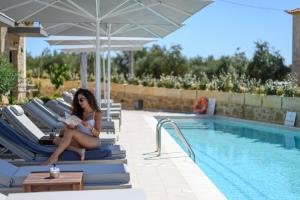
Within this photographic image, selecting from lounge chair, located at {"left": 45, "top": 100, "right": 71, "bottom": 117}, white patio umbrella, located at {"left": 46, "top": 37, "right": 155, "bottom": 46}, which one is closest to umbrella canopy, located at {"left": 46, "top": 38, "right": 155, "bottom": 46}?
white patio umbrella, located at {"left": 46, "top": 37, "right": 155, "bottom": 46}

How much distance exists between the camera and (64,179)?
468cm

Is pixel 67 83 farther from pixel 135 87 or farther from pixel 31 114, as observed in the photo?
pixel 31 114

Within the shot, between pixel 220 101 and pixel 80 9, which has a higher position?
pixel 80 9

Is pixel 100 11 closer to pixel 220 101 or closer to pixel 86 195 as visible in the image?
pixel 86 195

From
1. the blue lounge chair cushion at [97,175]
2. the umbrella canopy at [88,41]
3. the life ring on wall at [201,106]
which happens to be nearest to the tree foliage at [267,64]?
the life ring on wall at [201,106]

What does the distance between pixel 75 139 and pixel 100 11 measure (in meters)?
3.62

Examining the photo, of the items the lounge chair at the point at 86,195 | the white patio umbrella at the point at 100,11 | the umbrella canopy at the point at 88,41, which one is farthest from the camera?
the umbrella canopy at the point at 88,41

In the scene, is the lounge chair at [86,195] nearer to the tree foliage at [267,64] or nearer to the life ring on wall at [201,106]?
the life ring on wall at [201,106]

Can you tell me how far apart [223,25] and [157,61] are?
12297 millimetres

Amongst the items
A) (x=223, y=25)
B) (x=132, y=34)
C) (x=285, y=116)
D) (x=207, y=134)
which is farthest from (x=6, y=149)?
(x=223, y=25)

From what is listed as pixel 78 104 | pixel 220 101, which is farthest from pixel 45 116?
pixel 220 101

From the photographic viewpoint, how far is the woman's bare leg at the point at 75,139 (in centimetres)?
648

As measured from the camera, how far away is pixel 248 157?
1034 cm

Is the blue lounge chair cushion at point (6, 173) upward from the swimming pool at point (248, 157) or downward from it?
upward
